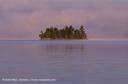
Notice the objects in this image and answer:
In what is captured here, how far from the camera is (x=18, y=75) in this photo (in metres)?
34.8

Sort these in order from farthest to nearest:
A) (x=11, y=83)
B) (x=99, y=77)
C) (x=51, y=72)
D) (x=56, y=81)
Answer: (x=51, y=72), (x=99, y=77), (x=56, y=81), (x=11, y=83)

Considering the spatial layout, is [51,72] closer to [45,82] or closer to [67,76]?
[67,76]

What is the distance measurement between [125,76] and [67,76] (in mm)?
4806

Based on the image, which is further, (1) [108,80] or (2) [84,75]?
(2) [84,75]

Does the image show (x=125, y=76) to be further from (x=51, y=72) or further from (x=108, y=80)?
(x=51, y=72)

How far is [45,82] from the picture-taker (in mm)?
30047

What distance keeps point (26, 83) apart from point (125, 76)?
9.25m

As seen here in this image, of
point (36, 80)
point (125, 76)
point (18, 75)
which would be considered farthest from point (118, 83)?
point (18, 75)

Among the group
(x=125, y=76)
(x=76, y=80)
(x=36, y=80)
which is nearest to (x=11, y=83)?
(x=36, y=80)

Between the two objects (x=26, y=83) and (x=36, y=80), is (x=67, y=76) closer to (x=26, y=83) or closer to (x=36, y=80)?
(x=36, y=80)

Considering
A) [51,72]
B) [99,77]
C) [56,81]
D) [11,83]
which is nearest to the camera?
[11,83]

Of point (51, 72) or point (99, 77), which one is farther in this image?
point (51, 72)

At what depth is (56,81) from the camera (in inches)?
1228

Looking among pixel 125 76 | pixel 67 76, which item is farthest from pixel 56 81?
pixel 125 76
